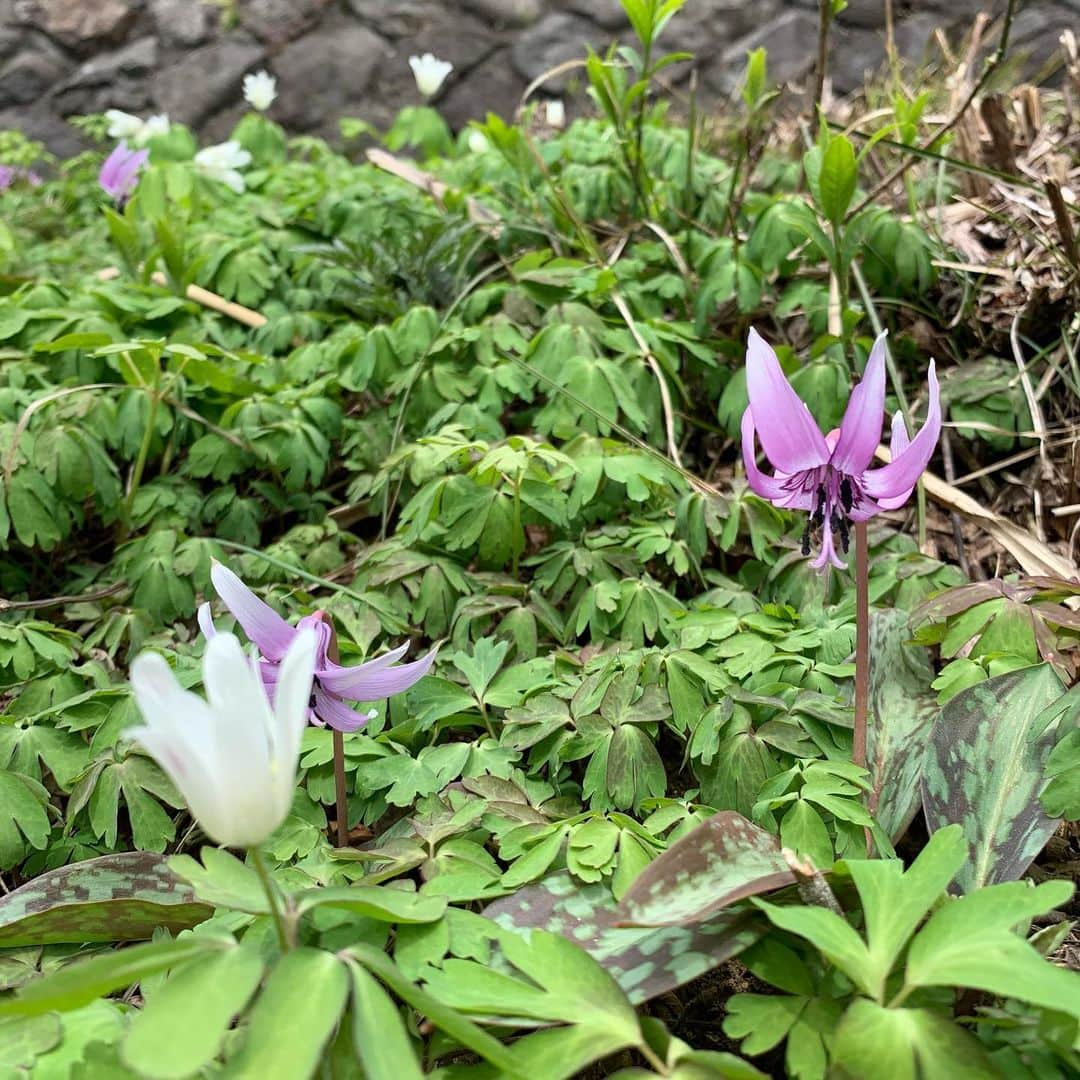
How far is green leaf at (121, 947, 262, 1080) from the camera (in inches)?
35.6

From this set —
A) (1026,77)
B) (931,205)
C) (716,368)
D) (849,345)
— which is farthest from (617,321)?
(1026,77)

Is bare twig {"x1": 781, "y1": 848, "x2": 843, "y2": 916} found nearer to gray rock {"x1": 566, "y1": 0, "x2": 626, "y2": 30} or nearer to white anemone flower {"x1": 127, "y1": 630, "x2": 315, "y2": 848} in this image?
white anemone flower {"x1": 127, "y1": 630, "x2": 315, "y2": 848}

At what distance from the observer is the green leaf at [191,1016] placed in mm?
905

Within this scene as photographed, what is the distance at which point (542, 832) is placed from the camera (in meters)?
1.49

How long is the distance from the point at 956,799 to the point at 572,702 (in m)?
0.64

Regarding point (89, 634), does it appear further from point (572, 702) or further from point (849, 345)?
point (849, 345)

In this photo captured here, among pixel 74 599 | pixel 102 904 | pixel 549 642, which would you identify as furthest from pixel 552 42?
pixel 102 904

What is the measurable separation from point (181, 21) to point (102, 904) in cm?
839

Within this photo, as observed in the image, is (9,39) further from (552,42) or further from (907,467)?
(907,467)

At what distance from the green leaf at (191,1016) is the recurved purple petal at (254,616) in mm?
537

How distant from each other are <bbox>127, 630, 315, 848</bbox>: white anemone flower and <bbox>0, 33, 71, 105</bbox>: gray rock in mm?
8792

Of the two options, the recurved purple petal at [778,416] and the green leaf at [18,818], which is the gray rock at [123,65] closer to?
the green leaf at [18,818]

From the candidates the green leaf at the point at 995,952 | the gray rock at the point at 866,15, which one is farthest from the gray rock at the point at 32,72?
the green leaf at the point at 995,952

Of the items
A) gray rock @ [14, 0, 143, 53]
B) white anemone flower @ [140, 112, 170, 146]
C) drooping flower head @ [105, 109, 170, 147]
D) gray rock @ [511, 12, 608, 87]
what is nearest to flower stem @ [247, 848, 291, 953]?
drooping flower head @ [105, 109, 170, 147]
